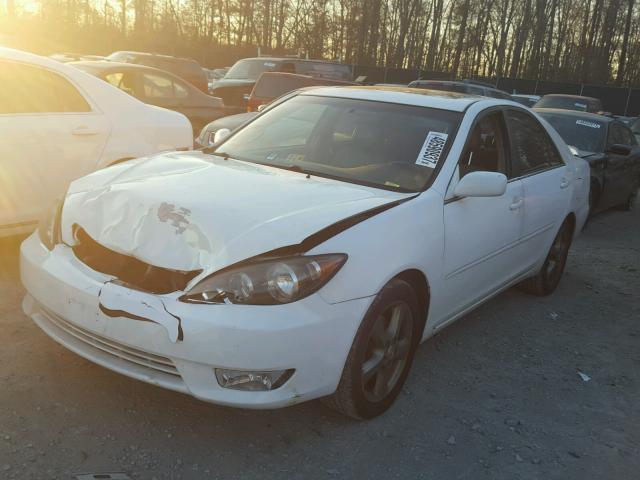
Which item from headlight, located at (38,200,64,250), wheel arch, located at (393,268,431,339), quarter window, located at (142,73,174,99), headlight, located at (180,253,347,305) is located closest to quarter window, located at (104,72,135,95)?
quarter window, located at (142,73,174,99)

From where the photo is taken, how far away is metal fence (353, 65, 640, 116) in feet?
119

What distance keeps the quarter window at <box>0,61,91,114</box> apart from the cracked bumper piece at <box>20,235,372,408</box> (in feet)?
7.82

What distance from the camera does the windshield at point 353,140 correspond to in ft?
12.6

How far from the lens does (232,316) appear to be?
2.66 meters

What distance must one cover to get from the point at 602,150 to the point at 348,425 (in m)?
6.90

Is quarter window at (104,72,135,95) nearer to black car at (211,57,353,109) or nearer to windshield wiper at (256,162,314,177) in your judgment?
black car at (211,57,353,109)

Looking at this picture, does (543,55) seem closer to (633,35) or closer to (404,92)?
(633,35)

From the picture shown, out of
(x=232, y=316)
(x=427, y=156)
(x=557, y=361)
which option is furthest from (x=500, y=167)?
(x=232, y=316)

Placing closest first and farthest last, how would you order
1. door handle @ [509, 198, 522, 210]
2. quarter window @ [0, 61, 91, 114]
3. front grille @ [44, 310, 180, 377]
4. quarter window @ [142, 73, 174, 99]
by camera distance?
front grille @ [44, 310, 180, 377], door handle @ [509, 198, 522, 210], quarter window @ [0, 61, 91, 114], quarter window @ [142, 73, 174, 99]

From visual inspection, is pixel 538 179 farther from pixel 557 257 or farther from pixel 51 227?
pixel 51 227

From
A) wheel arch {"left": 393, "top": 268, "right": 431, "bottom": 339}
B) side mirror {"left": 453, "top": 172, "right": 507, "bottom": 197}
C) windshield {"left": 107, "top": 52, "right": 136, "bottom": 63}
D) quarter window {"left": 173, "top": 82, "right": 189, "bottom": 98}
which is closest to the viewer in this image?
wheel arch {"left": 393, "top": 268, "right": 431, "bottom": 339}

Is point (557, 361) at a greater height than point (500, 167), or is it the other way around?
point (500, 167)

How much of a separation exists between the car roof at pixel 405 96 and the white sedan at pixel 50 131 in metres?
1.63

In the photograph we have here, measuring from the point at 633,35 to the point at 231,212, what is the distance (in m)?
58.4
